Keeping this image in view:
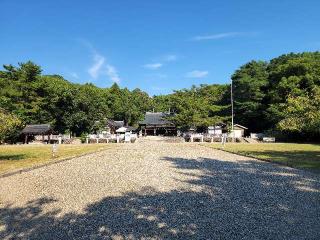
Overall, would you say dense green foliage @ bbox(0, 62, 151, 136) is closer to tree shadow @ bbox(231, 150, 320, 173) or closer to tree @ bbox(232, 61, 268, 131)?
tree @ bbox(232, 61, 268, 131)

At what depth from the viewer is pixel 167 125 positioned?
68750 millimetres

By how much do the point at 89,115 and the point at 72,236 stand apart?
51710mm

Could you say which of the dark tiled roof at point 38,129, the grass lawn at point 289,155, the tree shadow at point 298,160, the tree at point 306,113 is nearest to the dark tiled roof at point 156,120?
the dark tiled roof at point 38,129

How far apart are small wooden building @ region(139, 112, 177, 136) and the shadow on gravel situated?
55.7m

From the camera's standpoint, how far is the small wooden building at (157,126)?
6900cm

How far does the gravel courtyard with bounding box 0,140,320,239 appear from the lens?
8102mm

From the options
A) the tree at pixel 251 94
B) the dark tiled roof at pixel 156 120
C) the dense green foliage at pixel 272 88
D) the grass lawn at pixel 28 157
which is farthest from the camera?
the dark tiled roof at pixel 156 120

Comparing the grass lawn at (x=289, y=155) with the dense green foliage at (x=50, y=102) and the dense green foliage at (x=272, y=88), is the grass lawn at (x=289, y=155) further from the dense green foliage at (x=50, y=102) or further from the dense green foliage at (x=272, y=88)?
the dense green foliage at (x=50, y=102)

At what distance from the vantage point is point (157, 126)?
7019cm

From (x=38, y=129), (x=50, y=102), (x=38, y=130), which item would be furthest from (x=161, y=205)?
(x=50, y=102)

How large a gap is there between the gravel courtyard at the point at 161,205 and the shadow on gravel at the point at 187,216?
0.07 feet

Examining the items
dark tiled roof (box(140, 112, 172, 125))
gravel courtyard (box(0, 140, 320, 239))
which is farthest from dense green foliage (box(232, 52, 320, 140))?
gravel courtyard (box(0, 140, 320, 239))

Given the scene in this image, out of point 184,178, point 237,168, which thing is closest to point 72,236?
point 184,178

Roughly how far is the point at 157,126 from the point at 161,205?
59.9 meters
